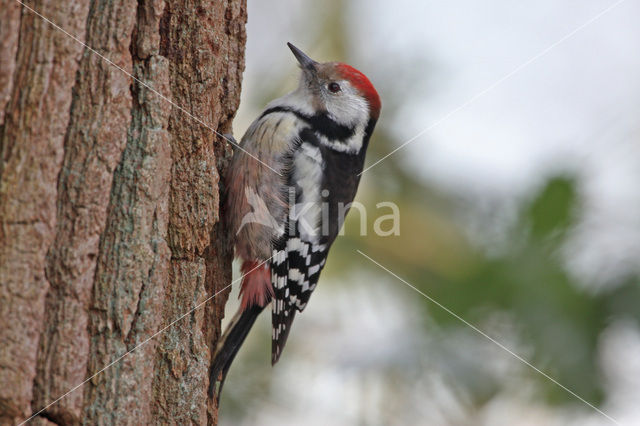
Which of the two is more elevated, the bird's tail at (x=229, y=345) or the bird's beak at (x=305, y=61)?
the bird's beak at (x=305, y=61)

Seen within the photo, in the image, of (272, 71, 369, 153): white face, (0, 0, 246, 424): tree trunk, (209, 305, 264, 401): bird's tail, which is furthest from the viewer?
(272, 71, 369, 153): white face

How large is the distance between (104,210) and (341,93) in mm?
1689

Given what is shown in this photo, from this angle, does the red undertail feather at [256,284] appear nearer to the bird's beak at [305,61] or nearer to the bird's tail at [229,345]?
the bird's tail at [229,345]

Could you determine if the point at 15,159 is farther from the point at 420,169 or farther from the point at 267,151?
the point at 420,169

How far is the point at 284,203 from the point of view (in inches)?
112

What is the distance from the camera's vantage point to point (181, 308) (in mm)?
2029

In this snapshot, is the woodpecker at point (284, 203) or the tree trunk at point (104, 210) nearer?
the tree trunk at point (104, 210)

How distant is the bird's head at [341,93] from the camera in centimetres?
316

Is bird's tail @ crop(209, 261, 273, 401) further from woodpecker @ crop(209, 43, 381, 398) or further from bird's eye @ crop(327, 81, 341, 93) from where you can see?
bird's eye @ crop(327, 81, 341, 93)

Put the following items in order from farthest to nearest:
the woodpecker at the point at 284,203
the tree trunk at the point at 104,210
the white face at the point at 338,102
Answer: the white face at the point at 338,102 < the woodpecker at the point at 284,203 < the tree trunk at the point at 104,210

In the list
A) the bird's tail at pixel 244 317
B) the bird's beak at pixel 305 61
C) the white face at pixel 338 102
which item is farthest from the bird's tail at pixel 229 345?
the bird's beak at pixel 305 61

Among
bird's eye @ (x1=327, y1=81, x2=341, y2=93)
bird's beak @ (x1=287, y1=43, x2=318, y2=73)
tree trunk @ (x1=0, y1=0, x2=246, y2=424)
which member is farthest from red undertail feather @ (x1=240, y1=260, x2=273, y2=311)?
bird's beak @ (x1=287, y1=43, x2=318, y2=73)

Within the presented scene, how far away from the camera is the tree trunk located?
1591 millimetres

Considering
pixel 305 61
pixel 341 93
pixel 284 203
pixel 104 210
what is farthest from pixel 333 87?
pixel 104 210
